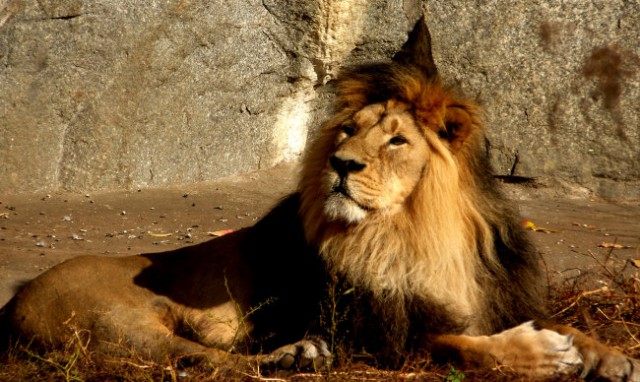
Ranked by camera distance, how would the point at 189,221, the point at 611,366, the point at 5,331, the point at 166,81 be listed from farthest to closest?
the point at 166,81 < the point at 189,221 < the point at 5,331 < the point at 611,366

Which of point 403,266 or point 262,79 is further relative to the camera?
point 262,79

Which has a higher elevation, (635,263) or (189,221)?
(635,263)

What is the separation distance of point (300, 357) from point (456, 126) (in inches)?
42.2

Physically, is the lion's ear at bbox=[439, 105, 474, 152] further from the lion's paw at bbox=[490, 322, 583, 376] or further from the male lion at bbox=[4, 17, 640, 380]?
the lion's paw at bbox=[490, 322, 583, 376]

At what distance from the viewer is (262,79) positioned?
7.86 m

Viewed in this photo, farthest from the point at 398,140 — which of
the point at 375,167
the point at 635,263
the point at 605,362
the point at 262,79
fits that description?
the point at 262,79

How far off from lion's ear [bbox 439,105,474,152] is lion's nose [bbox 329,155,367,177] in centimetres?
40

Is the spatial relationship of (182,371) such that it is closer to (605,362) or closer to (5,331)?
(5,331)

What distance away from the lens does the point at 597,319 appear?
4371 mm

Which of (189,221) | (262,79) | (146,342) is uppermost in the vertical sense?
(262,79)

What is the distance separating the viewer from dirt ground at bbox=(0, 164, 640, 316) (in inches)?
216

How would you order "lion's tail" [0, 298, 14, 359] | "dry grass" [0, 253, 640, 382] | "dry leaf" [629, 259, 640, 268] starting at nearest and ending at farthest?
"dry grass" [0, 253, 640, 382] < "lion's tail" [0, 298, 14, 359] < "dry leaf" [629, 259, 640, 268]

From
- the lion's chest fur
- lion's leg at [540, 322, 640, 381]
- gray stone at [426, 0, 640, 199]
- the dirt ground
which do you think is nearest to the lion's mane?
the lion's chest fur

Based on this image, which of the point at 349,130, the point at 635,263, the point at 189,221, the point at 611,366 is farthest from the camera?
the point at 189,221
